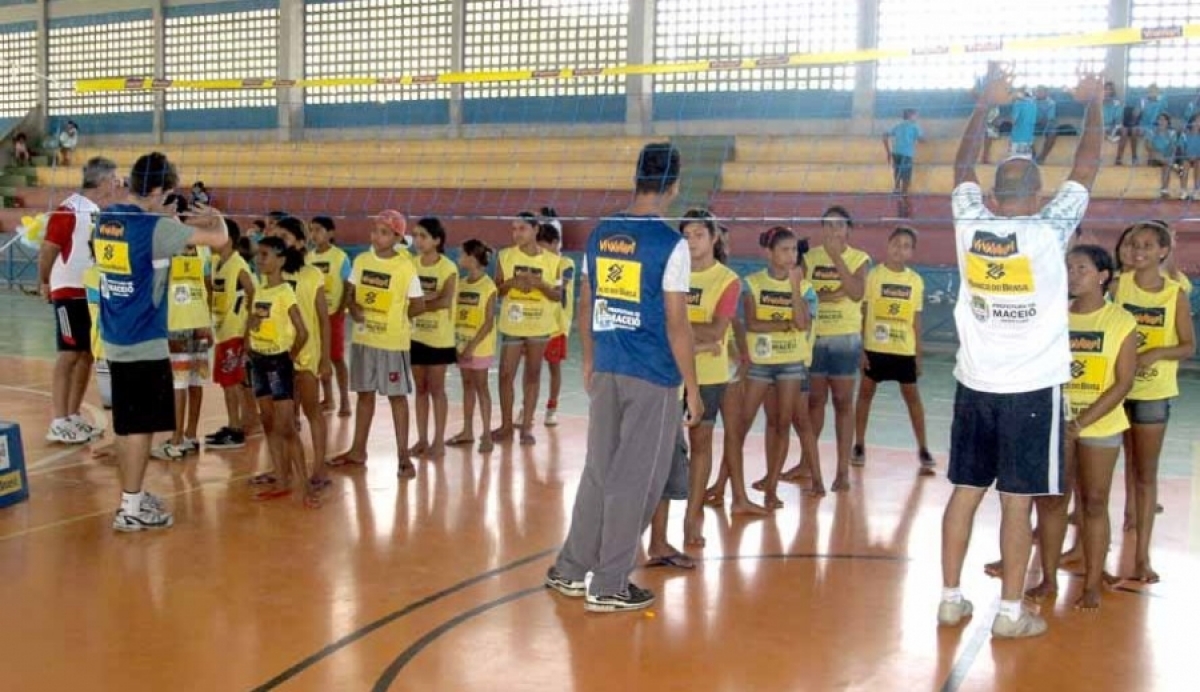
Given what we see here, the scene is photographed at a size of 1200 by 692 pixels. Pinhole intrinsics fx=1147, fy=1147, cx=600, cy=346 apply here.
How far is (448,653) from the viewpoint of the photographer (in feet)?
13.2

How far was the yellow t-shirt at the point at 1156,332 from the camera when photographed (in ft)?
16.1

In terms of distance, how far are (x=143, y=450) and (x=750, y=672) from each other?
125 inches

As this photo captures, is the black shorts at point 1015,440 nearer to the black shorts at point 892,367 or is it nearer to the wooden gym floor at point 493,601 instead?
the wooden gym floor at point 493,601

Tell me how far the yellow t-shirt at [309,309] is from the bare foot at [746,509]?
2351 millimetres

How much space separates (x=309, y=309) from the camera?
6230 millimetres

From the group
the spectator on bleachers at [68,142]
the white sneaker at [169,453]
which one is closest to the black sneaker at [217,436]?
the white sneaker at [169,453]

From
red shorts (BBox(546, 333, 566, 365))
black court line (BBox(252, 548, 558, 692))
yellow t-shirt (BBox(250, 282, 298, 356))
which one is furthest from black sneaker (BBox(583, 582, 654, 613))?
red shorts (BBox(546, 333, 566, 365))

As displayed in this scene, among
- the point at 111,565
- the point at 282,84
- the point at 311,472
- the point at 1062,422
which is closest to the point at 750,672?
the point at 1062,422

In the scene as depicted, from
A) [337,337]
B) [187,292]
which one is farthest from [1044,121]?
[187,292]

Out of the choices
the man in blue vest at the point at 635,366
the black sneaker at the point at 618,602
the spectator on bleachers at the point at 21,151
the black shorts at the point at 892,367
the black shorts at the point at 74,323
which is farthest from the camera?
the spectator on bleachers at the point at 21,151

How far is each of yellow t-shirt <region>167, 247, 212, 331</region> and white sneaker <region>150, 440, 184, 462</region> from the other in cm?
79

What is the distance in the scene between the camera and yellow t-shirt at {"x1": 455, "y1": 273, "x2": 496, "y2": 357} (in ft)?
24.7

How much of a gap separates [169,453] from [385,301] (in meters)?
1.77

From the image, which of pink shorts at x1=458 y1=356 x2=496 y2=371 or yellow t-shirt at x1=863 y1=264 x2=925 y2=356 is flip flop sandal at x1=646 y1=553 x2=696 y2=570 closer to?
yellow t-shirt at x1=863 y1=264 x2=925 y2=356
